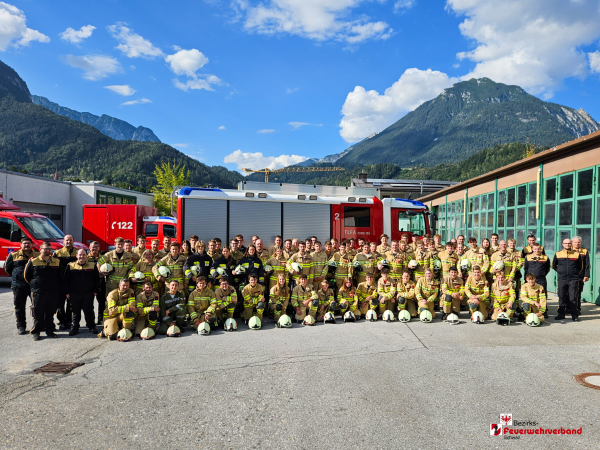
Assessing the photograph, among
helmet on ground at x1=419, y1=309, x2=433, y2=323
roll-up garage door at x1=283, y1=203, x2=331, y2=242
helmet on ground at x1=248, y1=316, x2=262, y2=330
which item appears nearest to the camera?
helmet on ground at x1=248, y1=316, x2=262, y2=330

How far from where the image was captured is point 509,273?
8570 mm

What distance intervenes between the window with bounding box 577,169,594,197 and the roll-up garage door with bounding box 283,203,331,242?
6.43 m

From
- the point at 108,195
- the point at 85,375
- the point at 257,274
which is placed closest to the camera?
the point at 85,375

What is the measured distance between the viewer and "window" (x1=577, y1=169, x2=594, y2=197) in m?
9.30

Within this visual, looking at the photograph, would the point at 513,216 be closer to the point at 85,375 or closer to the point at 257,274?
the point at 257,274

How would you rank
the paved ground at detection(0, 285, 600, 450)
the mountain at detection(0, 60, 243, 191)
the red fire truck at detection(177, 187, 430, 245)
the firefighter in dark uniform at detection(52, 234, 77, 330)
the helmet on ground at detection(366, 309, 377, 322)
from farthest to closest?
the mountain at detection(0, 60, 243, 191) < the red fire truck at detection(177, 187, 430, 245) < the helmet on ground at detection(366, 309, 377, 322) < the firefighter in dark uniform at detection(52, 234, 77, 330) < the paved ground at detection(0, 285, 600, 450)

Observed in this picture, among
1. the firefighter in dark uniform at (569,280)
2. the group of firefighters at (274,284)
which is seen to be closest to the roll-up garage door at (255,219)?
the group of firefighters at (274,284)

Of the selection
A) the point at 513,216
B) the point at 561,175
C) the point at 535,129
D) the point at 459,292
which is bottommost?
the point at 459,292

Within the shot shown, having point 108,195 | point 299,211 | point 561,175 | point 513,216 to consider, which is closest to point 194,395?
→ point 299,211

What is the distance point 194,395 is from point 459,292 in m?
6.00

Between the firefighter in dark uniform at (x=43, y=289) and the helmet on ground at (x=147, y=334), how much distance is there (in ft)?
5.16

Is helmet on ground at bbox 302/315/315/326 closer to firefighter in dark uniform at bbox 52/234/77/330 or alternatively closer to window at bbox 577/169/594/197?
firefighter in dark uniform at bbox 52/234/77/330

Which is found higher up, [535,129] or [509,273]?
[535,129]

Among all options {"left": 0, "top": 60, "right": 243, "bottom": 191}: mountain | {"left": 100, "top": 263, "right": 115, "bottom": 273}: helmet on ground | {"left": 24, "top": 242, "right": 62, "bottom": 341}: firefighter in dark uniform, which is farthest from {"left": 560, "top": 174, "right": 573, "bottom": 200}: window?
{"left": 0, "top": 60, "right": 243, "bottom": 191}: mountain
